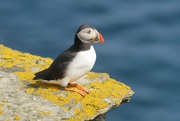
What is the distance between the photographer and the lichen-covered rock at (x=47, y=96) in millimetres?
7297

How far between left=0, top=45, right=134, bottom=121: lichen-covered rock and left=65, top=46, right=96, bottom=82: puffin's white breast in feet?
0.81

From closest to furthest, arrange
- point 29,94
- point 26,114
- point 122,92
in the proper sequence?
point 26,114, point 29,94, point 122,92

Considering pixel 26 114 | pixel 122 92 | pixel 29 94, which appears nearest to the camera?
pixel 26 114

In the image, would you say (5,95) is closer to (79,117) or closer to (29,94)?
(29,94)

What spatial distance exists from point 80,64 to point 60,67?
249 mm

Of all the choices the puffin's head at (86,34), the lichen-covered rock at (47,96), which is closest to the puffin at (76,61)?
the puffin's head at (86,34)

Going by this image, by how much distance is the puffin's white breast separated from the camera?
7.79 m

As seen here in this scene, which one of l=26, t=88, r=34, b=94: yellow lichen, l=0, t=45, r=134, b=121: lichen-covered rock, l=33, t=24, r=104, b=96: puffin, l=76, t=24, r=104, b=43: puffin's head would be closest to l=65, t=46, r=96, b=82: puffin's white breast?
l=33, t=24, r=104, b=96: puffin

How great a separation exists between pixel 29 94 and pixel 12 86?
0.28 m

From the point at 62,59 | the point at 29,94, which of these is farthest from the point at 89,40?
the point at 29,94

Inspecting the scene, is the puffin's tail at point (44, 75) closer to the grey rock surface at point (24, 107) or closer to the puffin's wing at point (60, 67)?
the puffin's wing at point (60, 67)

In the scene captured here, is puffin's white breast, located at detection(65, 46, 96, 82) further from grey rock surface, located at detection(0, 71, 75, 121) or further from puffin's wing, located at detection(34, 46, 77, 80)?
grey rock surface, located at detection(0, 71, 75, 121)

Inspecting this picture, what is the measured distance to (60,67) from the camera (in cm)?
782

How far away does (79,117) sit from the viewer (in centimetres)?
739
